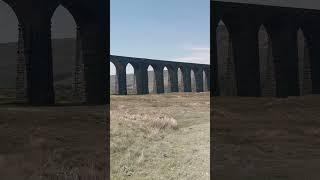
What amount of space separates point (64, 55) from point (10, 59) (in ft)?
21.8

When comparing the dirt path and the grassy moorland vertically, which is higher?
the grassy moorland

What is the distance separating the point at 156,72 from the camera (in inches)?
2584

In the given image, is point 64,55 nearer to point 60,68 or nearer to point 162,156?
point 60,68

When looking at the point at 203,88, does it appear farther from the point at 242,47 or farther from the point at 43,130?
the point at 43,130

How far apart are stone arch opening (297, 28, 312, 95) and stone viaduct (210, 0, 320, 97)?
0.16 m

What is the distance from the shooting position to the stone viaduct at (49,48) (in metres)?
18.4

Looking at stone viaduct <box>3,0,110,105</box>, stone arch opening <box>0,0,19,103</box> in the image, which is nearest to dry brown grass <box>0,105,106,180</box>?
stone viaduct <box>3,0,110,105</box>

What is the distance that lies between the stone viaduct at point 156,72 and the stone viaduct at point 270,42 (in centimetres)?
2891

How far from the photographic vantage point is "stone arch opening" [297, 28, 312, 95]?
28.0 m

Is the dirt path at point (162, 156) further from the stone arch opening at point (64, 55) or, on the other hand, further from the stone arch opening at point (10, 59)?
the stone arch opening at point (10, 59)

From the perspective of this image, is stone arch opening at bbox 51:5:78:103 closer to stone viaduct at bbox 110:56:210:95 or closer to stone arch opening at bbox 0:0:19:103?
stone arch opening at bbox 0:0:19:103

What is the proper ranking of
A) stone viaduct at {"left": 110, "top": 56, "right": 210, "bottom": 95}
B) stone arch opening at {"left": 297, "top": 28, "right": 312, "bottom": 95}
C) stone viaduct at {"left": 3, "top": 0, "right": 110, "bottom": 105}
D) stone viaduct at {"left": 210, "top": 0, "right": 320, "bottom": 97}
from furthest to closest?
1. stone viaduct at {"left": 110, "top": 56, "right": 210, "bottom": 95}
2. stone arch opening at {"left": 297, "top": 28, "right": 312, "bottom": 95}
3. stone viaduct at {"left": 210, "top": 0, "right": 320, "bottom": 97}
4. stone viaduct at {"left": 3, "top": 0, "right": 110, "bottom": 105}

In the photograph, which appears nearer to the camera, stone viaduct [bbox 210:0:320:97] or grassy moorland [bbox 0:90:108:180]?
grassy moorland [bbox 0:90:108:180]

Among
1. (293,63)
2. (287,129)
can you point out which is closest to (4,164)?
(287,129)
